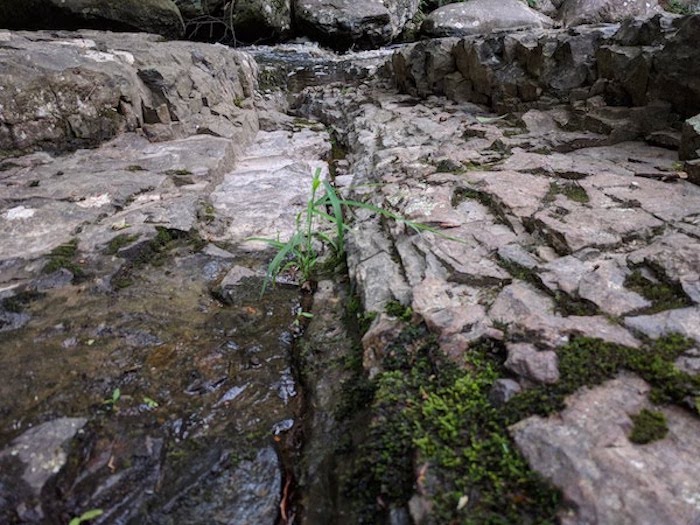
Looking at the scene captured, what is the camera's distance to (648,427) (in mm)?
1162

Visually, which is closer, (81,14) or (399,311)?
(399,311)

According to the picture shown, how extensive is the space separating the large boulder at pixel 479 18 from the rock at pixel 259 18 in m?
3.75

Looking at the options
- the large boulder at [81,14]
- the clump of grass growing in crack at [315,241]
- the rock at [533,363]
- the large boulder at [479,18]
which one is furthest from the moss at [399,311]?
the large boulder at [479,18]

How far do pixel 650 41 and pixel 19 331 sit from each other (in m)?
4.58

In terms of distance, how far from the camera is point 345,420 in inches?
60.7

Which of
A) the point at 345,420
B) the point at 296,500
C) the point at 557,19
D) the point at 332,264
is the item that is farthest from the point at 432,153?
the point at 557,19

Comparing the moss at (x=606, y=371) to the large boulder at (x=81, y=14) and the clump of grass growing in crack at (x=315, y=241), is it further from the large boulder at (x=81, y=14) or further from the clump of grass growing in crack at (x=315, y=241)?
the large boulder at (x=81, y=14)

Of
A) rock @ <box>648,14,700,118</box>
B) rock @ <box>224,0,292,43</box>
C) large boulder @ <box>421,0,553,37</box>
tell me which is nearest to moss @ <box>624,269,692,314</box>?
rock @ <box>648,14,700,118</box>

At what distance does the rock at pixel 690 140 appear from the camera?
2.72 m

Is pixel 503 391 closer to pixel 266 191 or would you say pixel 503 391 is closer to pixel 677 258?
pixel 677 258

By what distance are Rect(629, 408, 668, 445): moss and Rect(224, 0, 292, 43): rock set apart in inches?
458

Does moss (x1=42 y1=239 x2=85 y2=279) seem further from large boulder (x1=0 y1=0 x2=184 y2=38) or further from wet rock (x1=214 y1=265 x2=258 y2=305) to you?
large boulder (x1=0 y1=0 x2=184 y2=38)

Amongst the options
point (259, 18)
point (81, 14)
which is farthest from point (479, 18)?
point (81, 14)

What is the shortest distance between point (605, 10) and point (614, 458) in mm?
13179
